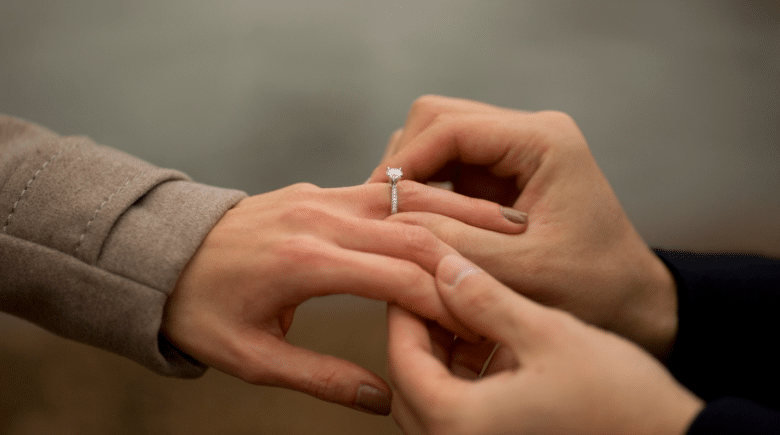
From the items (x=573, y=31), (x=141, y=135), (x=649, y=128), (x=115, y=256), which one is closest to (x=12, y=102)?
(x=141, y=135)

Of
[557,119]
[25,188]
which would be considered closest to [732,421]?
[557,119]

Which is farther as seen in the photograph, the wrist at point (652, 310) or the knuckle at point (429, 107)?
the knuckle at point (429, 107)

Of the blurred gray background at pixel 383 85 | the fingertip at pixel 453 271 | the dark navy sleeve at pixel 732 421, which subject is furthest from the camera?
the blurred gray background at pixel 383 85

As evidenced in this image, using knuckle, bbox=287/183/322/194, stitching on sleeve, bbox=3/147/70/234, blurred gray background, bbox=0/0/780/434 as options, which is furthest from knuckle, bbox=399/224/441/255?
blurred gray background, bbox=0/0/780/434

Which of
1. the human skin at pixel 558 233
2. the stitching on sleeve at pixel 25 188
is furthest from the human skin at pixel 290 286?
the stitching on sleeve at pixel 25 188

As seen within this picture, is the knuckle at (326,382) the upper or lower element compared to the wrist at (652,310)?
lower

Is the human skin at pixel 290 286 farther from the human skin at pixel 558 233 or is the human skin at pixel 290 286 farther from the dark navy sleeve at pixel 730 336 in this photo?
the dark navy sleeve at pixel 730 336

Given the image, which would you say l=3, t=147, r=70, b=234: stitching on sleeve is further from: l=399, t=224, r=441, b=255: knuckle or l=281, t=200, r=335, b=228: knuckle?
l=399, t=224, r=441, b=255: knuckle

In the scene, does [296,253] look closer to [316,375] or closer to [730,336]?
[316,375]
